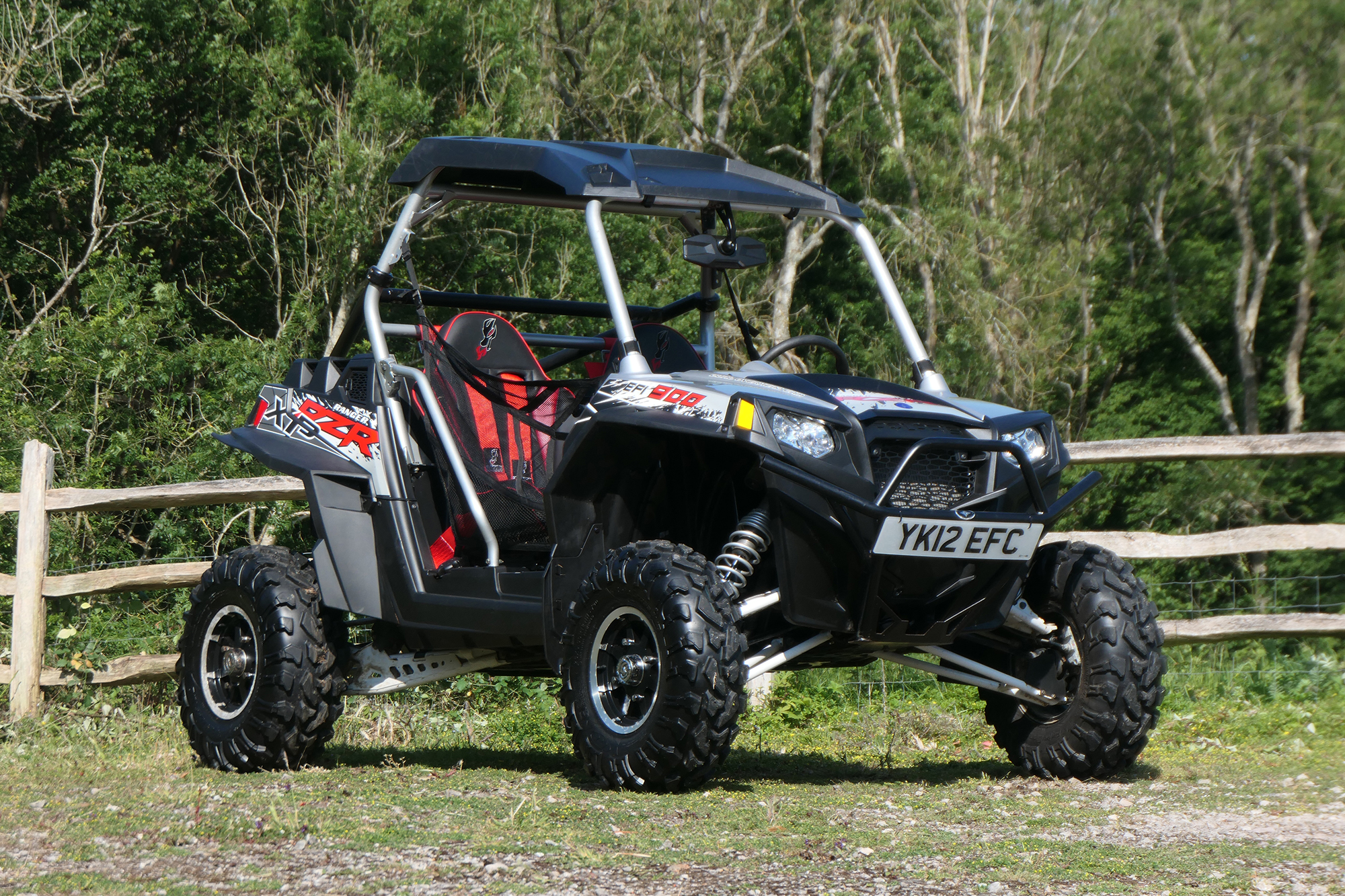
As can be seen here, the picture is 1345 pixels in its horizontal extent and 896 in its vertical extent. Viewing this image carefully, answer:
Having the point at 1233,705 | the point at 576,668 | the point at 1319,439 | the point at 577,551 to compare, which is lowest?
the point at 1233,705

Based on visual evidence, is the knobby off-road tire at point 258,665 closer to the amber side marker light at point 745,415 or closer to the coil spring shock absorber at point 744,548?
the coil spring shock absorber at point 744,548

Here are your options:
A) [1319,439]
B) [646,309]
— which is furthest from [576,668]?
[1319,439]

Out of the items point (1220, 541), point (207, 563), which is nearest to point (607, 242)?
point (207, 563)

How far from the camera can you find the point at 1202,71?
29859 millimetres

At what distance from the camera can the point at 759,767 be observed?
589cm

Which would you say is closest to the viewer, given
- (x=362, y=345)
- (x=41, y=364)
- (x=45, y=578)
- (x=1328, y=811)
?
(x=1328, y=811)

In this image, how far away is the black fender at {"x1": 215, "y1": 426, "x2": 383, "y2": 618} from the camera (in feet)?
18.7

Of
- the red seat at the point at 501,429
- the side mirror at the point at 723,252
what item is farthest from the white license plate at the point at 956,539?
the red seat at the point at 501,429

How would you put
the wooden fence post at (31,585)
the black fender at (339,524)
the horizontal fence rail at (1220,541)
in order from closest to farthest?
the black fender at (339,524)
the horizontal fence rail at (1220,541)
the wooden fence post at (31,585)

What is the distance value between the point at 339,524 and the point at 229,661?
0.73m

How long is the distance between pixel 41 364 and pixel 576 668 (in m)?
13.4

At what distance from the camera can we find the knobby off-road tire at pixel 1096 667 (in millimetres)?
5039

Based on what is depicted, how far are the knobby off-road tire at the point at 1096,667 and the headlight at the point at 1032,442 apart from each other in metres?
0.59

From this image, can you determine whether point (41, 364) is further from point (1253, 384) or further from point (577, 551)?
point (1253, 384)
